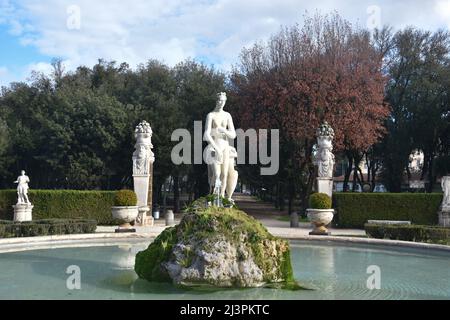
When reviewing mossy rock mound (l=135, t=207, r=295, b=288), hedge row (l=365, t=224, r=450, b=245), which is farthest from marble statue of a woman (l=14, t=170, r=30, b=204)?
mossy rock mound (l=135, t=207, r=295, b=288)

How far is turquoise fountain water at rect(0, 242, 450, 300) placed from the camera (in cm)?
798

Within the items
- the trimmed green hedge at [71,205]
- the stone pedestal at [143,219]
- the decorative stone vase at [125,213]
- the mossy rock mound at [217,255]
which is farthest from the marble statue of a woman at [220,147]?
the trimmed green hedge at [71,205]

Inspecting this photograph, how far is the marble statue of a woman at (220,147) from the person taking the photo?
584 inches

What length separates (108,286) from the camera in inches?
341

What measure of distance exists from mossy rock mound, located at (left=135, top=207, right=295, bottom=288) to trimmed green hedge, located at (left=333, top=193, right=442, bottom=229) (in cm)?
1733

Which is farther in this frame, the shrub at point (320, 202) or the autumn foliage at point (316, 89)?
the autumn foliage at point (316, 89)

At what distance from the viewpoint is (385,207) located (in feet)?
81.6

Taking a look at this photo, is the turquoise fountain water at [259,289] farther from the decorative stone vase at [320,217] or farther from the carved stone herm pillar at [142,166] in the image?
the carved stone herm pillar at [142,166]

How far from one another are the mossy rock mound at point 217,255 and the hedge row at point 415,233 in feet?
31.0

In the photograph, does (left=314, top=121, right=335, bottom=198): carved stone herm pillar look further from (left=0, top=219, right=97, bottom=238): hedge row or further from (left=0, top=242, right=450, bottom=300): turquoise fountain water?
(left=0, top=219, right=97, bottom=238): hedge row

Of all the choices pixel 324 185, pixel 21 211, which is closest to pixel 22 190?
pixel 21 211

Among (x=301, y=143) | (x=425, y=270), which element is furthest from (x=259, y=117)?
(x=425, y=270)

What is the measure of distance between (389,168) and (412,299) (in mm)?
34570
